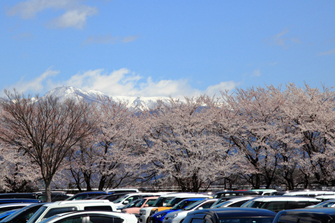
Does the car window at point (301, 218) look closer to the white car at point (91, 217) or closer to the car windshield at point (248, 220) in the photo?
the car windshield at point (248, 220)

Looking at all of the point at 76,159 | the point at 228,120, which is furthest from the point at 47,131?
the point at 228,120

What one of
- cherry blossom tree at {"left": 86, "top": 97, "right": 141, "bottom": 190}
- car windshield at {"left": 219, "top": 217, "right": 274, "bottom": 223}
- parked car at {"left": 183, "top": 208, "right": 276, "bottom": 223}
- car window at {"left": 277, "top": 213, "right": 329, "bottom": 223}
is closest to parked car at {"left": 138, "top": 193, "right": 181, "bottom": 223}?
parked car at {"left": 183, "top": 208, "right": 276, "bottom": 223}

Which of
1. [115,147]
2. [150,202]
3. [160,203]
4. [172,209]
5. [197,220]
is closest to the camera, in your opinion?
[197,220]

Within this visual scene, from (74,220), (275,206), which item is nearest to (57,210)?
(74,220)

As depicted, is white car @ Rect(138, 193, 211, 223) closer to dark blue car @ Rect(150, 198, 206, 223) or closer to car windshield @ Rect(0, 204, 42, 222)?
→ dark blue car @ Rect(150, 198, 206, 223)

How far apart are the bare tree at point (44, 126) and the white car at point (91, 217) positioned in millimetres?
20152

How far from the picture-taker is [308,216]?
15.2ft

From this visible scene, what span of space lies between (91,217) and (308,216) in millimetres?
5409

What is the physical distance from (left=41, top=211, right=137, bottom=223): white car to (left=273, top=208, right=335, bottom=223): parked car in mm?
4596

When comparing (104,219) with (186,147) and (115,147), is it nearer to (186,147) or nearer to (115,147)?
(186,147)

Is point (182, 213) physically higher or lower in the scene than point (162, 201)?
lower

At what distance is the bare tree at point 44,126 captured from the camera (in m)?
28.3

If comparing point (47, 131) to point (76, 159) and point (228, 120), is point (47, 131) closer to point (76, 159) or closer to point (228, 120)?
point (76, 159)

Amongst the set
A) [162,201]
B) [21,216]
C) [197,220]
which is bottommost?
[162,201]
